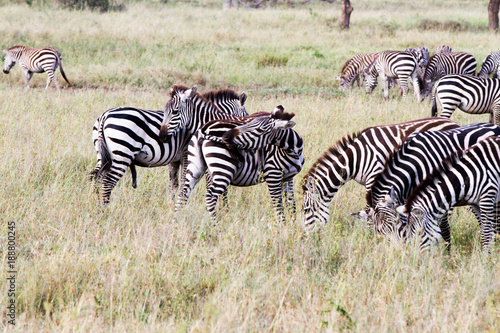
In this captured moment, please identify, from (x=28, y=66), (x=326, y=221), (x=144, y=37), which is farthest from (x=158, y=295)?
(x=144, y=37)

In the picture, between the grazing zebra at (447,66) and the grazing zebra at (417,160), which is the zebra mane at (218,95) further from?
the grazing zebra at (447,66)

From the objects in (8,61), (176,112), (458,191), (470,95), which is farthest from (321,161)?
(8,61)

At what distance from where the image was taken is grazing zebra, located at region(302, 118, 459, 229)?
509 cm

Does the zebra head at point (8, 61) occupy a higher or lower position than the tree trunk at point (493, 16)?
lower

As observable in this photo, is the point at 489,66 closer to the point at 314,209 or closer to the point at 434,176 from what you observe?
the point at 434,176

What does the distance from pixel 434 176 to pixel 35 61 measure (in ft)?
37.8

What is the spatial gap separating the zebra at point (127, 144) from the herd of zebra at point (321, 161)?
11mm

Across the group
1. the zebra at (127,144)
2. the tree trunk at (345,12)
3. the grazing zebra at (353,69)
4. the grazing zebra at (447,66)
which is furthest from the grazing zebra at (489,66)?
the zebra at (127,144)

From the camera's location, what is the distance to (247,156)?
545 centimetres

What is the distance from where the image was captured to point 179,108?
5840mm

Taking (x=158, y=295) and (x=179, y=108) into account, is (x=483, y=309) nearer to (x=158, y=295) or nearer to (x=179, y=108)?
(x=158, y=295)

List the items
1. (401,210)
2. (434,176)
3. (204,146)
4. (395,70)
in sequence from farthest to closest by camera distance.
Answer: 1. (395,70)
2. (204,146)
3. (434,176)
4. (401,210)

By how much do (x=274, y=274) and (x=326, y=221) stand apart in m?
1.06

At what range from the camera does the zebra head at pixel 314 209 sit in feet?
16.5
